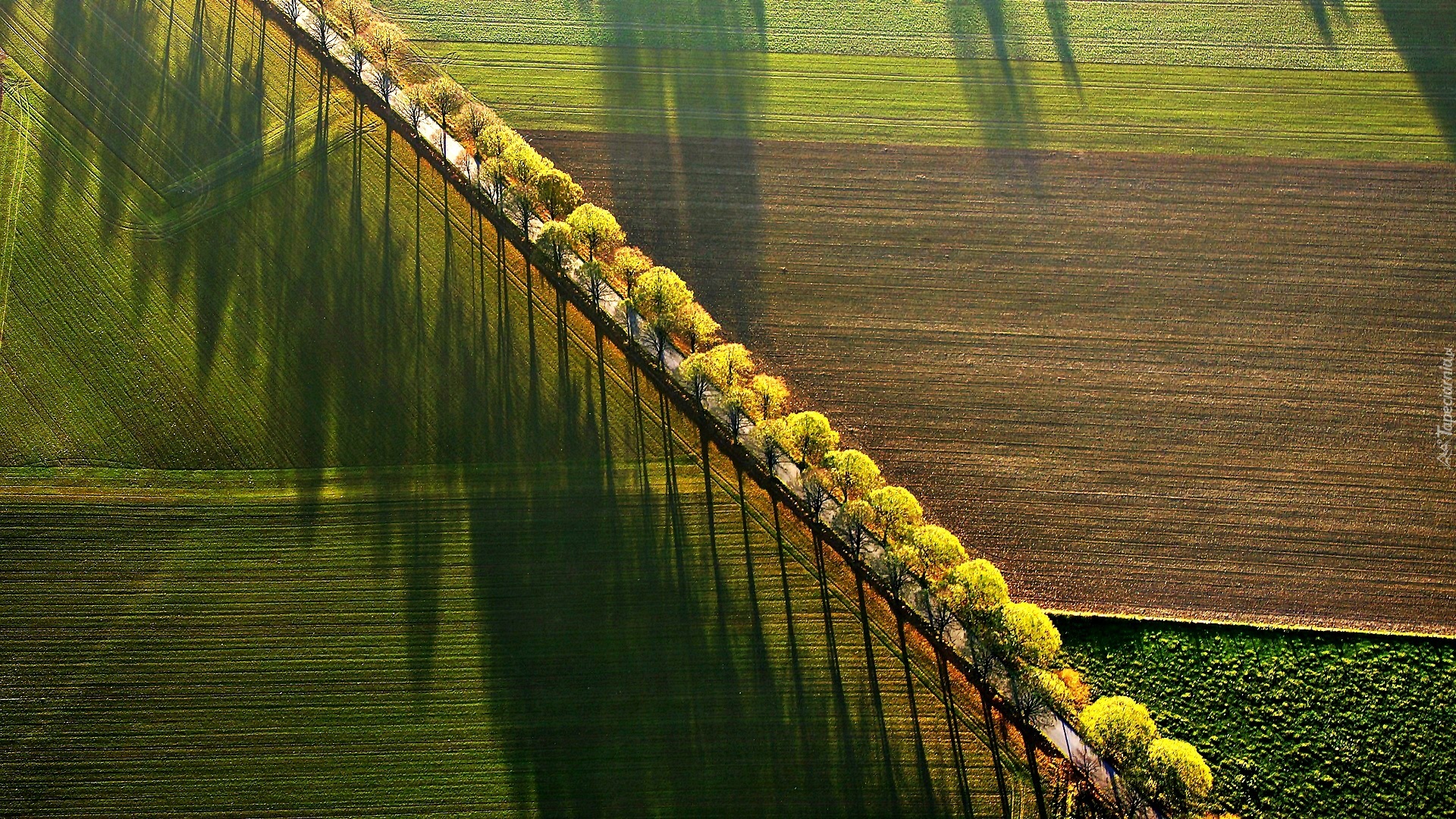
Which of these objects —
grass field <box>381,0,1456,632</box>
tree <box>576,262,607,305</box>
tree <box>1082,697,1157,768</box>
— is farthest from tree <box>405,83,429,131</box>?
tree <box>1082,697,1157,768</box>

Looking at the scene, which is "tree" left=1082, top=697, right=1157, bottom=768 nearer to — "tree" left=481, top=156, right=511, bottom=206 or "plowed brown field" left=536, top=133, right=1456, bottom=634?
"plowed brown field" left=536, top=133, right=1456, bottom=634

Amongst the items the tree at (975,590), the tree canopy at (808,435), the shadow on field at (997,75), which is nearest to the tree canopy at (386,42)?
the shadow on field at (997,75)

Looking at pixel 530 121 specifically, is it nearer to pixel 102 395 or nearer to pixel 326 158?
pixel 326 158

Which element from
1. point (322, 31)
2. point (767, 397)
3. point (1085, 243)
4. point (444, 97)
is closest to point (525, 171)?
point (444, 97)

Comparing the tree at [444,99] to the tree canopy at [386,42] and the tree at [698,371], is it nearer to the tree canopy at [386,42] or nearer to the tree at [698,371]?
the tree canopy at [386,42]

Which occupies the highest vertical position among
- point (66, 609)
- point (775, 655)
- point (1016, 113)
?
point (1016, 113)

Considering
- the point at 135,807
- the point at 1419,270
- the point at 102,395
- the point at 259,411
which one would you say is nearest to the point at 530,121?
the point at 259,411
